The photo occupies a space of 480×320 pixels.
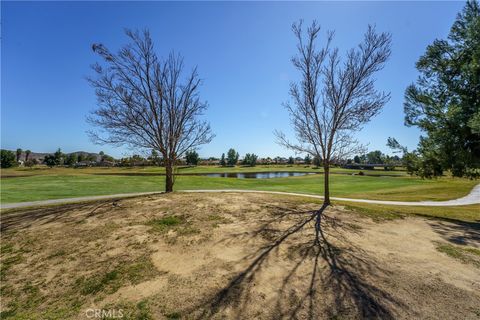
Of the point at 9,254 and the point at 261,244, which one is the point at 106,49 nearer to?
the point at 9,254

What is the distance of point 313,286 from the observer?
13.6 feet

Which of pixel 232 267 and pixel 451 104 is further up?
pixel 451 104

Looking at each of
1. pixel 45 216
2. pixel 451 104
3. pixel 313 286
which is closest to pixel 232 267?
pixel 313 286

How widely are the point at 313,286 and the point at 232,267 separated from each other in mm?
1632

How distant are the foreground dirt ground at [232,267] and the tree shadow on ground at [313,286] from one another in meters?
0.02

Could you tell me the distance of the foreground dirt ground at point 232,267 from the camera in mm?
3678

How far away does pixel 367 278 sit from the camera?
447cm

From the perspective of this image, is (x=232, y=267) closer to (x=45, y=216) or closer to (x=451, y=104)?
(x=45, y=216)

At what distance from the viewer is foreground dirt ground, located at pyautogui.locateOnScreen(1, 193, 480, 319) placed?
12.1ft

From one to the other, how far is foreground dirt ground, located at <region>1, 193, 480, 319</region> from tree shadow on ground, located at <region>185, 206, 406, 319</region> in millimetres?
21

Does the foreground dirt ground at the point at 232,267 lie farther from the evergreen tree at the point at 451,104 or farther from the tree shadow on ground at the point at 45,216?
the evergreen tree at the point at 451,104

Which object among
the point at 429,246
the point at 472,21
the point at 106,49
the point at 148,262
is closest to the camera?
the point at 148,262

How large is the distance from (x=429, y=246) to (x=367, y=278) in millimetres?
3340

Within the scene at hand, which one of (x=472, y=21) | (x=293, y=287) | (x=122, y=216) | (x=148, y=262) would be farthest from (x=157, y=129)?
(x=472, y=21)
